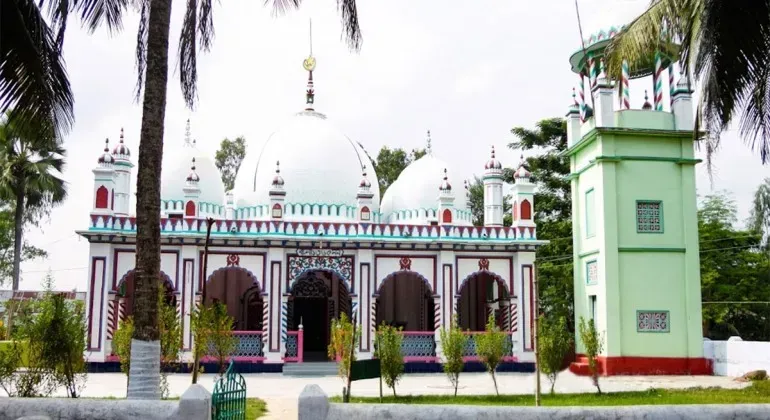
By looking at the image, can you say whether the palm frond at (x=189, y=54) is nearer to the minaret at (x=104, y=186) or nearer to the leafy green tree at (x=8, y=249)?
the minaret at (x=104, y=186)

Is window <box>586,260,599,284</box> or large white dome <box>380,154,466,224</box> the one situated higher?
large white dome <box>380,154,466,224</box>

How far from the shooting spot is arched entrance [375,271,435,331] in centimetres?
2479

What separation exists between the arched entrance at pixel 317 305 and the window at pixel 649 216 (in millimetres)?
8776

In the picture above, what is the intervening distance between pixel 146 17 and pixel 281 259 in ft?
36.6

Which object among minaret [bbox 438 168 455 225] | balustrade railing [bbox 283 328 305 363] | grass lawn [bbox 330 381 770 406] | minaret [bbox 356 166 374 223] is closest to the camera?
grass lawn [bbox 330 381 770 406]

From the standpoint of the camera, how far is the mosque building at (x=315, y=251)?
21.0 m

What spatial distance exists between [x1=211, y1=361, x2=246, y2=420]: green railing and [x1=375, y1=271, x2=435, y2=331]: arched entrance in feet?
49.6

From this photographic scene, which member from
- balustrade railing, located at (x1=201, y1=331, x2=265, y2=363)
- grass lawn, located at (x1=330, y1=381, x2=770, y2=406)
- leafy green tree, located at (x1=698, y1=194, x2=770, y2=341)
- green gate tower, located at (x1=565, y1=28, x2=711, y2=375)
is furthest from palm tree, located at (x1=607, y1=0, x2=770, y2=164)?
leafy green tree, located at (x1=698, y1=194, x2=770, y2=341)

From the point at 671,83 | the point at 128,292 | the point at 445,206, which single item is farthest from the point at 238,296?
the point at 671,83

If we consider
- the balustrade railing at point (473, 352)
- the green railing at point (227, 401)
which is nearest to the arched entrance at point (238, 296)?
the balustrade railing at point (473, 352)

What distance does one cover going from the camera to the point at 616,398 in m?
14.0

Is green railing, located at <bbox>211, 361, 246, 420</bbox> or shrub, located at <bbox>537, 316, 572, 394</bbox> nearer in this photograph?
green railing, located at <bbox>211, 361, 246, 420</bbox>

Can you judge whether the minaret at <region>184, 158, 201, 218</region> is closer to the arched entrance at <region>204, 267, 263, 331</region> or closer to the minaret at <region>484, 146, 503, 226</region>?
the arched entrance at <region>204, 267, 263, 331</region>

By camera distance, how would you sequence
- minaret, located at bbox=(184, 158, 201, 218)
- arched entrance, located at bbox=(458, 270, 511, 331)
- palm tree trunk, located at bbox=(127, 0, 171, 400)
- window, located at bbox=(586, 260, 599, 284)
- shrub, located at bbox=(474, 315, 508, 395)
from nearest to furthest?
palm tree trunk, located at bbox=(127, 0, 171, 400), shrub, located at bbox=(474, 315, 508, 395), window, located at bbox=(586, 260, 599, 284), minaret, located at bbox=(184, 158, 201, 218), arched entrance, located at bbox=(458, 270, 511, 331)
